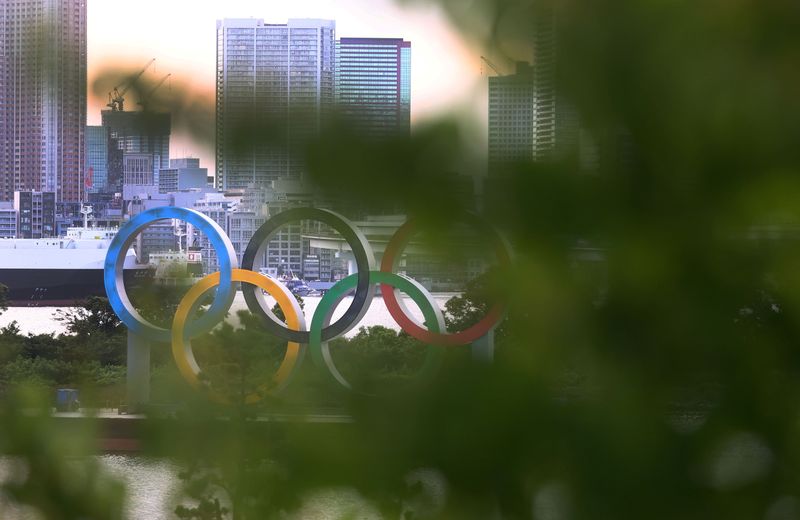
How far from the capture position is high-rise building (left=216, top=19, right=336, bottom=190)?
48 centimetres

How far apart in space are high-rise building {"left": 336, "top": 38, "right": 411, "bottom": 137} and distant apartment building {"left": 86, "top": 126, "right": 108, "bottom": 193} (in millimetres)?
122

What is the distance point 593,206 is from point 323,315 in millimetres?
6412

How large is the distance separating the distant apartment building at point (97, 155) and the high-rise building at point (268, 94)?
0.19 ft

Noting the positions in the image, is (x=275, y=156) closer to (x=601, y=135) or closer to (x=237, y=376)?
(x=601, y=135)

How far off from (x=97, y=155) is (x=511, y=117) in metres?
0.23

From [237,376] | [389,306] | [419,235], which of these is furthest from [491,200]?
[389,306]

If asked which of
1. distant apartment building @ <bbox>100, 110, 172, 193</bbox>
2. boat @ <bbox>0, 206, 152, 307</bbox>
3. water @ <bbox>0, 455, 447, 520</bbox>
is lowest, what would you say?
boat @ <bbox>0, 206, 152, 307</bbox>

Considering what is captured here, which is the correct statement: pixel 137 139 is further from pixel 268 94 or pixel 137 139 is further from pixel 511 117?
pixel 511 117

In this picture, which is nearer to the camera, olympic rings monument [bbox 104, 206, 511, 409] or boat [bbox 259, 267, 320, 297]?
olympic rings monument [bbox 104, 206, 511, 409]

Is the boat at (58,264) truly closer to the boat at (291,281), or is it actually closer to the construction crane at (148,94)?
the boat at (291,281)

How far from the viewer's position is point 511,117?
521 millimetres

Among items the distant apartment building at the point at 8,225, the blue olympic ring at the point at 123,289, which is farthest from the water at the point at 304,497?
the distant apartment building at the point at 8,225

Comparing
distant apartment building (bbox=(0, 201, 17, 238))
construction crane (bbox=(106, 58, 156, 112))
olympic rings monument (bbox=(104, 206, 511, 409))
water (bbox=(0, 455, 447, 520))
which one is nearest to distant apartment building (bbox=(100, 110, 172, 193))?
construction crane (bbox=(106, 58, 156, 112))

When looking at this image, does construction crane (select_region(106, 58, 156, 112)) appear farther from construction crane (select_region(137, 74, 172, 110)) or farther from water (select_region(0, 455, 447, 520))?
water (select_region(0, 455, 447, 520))
